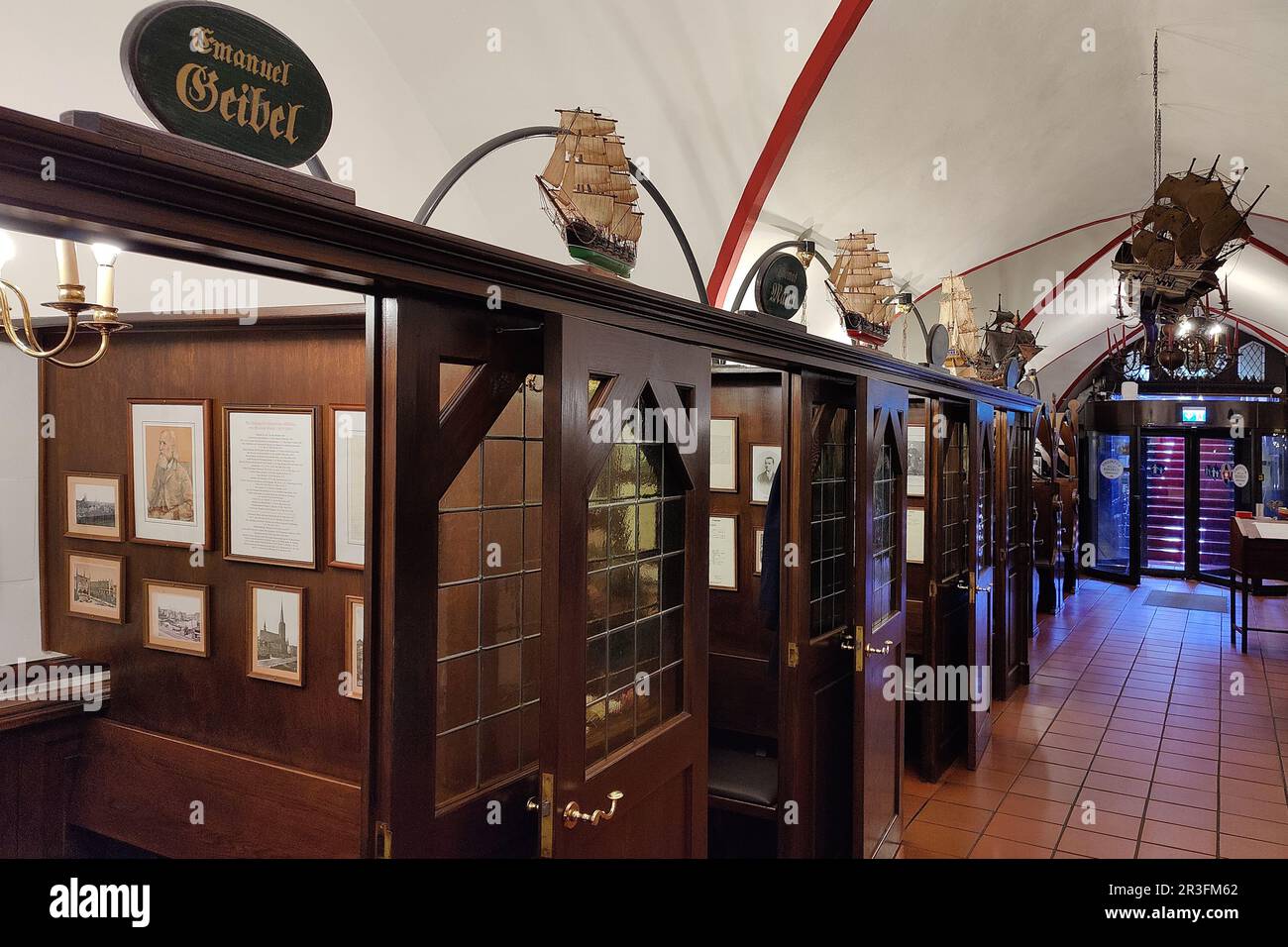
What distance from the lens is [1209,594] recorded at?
1210cm

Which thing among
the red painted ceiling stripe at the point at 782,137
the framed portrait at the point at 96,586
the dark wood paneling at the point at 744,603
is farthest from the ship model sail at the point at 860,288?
the framed portrait at the point at 96,586

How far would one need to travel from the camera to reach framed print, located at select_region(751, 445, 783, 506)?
446cm

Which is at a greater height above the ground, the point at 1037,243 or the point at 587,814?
the point at 1037,243

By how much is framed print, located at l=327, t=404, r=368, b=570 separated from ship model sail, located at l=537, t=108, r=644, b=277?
0.86 metres

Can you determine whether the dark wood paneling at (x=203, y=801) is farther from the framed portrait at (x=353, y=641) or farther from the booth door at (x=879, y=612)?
the booth door at (x=879, y=612)

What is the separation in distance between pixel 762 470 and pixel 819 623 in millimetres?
1117

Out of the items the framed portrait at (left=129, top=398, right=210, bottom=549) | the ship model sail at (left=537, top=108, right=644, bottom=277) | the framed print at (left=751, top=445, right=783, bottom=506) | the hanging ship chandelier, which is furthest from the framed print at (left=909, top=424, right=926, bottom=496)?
the framed portrait at (left=129, top=398, right=210, bottom=549)

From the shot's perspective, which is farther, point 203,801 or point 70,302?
point 203,801

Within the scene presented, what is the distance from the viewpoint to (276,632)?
2695 millimetres

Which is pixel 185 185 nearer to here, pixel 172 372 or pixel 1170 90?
pixel 172 372

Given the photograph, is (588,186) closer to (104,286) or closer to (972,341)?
(104,286)

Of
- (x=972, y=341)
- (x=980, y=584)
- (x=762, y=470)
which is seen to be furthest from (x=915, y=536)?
(x=762, y=470)

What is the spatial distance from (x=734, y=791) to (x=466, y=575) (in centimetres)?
201

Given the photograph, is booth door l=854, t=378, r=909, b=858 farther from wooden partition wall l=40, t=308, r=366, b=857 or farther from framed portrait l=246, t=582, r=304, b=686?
framed portrait l=246, t=582, r=304, b=686
